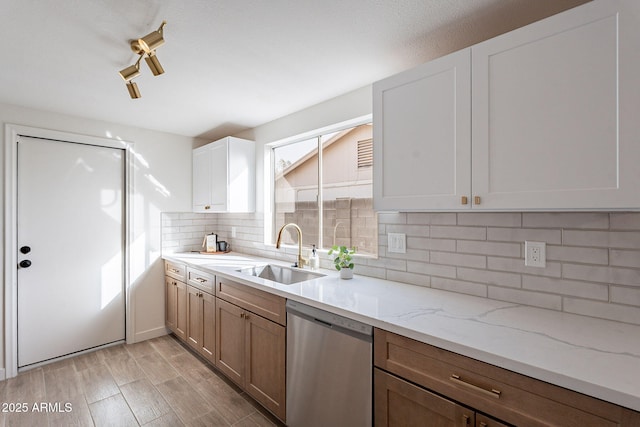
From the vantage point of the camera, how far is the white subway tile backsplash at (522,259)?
52.9 inches

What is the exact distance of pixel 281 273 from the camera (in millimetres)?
2744

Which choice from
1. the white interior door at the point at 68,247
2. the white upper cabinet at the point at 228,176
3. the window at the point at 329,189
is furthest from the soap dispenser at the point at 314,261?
the white interior door at the point at 68,247

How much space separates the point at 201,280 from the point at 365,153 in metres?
1.81

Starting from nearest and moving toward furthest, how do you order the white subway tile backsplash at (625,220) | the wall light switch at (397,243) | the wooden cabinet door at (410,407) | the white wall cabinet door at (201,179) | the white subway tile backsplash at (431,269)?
the wooden cabinet door at (410,407)
the white subway tile backsplash at (625,220)
the white subway tile backsplash at (431,269)
the wall light switch at (397,243)
the white wall cabinet door at (201,179)

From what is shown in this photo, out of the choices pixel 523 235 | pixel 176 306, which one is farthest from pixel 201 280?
pixel 523 235

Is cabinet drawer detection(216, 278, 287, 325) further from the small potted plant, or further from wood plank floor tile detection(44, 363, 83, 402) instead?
wood plank floor tile detection(44, 363, 83, 402)

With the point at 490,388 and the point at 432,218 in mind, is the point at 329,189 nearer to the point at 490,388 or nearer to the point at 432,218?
the point at 432,218

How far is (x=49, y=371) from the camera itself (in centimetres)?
273

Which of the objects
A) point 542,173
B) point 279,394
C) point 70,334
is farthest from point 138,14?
point 70,334

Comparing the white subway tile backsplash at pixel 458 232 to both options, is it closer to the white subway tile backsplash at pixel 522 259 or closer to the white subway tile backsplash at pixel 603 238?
the white subway tile backsplash at pixel 522 259

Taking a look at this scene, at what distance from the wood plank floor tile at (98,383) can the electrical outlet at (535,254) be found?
9.86ft

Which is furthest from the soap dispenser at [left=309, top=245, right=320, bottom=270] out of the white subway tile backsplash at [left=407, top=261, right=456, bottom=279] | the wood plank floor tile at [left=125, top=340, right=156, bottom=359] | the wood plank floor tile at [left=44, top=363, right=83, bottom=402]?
the wood plank floor tile at [left=44, top=363, right=83, bottom=402]

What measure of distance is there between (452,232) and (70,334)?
140 inches

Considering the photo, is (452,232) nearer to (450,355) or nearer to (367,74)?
(450,355)
